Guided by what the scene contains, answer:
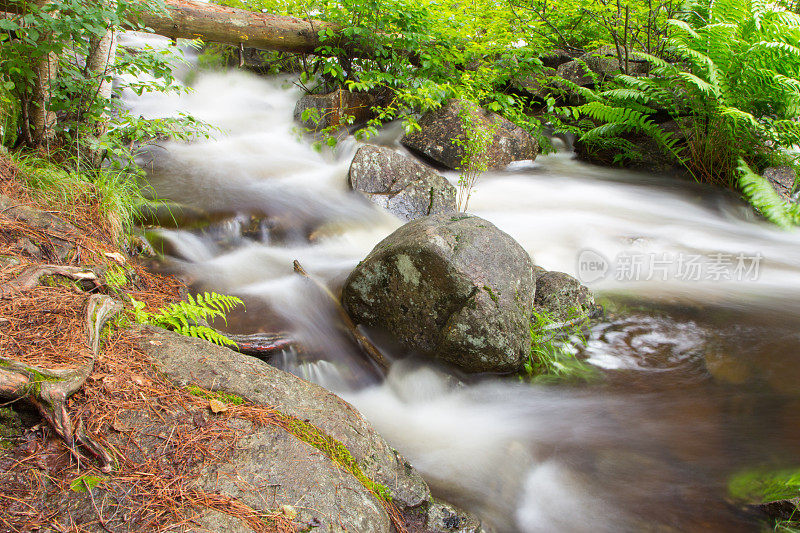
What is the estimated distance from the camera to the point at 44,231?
10.9ft

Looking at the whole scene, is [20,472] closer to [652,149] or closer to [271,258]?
[271,258]

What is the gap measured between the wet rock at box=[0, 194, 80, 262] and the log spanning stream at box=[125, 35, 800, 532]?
1026 mm

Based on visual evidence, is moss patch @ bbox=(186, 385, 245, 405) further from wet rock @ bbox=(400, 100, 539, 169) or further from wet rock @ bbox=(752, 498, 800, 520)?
wet rock @ bbox=(400, 100, 539, 169)

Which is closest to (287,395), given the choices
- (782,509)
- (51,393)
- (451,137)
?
(51,393)

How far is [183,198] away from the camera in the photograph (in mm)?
5602

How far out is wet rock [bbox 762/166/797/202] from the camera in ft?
22.3

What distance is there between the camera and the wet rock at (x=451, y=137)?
7223 mm

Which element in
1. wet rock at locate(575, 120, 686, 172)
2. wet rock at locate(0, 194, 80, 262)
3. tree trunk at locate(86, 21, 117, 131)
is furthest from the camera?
wet rock at locate(575, 120, 686, 172)

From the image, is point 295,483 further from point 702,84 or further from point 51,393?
point 702,84

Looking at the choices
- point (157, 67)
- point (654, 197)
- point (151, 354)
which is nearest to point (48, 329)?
point (151, 354)

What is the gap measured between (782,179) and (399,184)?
17.8 feet

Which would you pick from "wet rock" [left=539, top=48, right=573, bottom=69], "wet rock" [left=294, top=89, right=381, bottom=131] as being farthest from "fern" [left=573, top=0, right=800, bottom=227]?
"wet rock" [left=294, top=89, right=381, bottom=131]

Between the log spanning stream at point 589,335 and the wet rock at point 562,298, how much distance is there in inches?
9.2

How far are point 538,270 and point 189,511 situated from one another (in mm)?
3977
